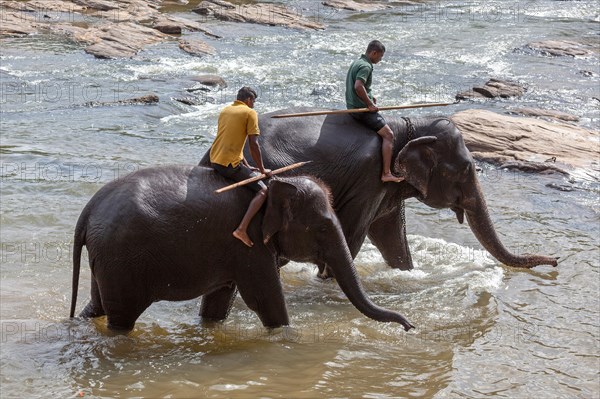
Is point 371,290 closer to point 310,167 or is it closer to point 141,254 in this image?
point 310,167

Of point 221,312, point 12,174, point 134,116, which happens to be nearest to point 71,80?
point 134,116

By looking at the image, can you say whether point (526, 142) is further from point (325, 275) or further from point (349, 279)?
point (349, 279)

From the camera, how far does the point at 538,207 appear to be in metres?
12.3

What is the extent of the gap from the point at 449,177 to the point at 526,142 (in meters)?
5.25

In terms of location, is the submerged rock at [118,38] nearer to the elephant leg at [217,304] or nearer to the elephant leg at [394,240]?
the elephant leg at [394,240]

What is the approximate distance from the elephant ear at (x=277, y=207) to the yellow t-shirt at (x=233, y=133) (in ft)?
1.38

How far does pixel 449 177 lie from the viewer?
9.47 m

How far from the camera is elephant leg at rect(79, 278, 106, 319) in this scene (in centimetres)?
796

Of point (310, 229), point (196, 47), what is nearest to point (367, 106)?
point (310, 229)

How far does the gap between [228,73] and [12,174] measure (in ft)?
24.8

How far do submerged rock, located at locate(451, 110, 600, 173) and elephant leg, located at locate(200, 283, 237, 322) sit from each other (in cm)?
650

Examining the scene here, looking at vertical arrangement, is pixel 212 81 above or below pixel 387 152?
below

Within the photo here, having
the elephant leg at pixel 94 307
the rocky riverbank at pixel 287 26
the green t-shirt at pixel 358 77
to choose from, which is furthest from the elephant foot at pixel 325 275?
the rocky riverbank at pixel 287 26

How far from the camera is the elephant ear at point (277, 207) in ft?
24.5
